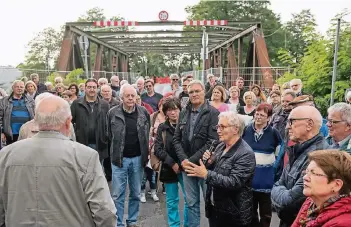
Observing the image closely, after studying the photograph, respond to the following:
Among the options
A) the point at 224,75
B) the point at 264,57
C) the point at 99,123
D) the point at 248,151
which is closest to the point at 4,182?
the point at 248,151

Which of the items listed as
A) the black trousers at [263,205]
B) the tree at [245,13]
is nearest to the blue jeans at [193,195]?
the black trousers at [263,205]

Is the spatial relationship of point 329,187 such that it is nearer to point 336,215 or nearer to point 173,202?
point 336,215

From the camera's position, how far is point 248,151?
11.7ft

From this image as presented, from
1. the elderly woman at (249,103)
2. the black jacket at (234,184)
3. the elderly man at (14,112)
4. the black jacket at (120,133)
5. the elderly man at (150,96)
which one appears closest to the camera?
the black jacket at (234,184)

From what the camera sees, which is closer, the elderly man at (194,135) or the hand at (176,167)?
the elderly man at (194,135)

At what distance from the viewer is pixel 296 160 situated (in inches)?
116

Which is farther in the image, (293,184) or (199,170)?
(199,170)

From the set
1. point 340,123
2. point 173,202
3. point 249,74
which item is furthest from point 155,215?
point 249,74

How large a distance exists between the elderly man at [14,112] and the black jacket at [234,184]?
4.83 meters

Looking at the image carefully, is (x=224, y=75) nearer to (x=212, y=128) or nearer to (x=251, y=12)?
(x=212, y=128)

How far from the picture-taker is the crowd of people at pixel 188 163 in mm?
2418

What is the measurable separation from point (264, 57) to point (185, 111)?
10182 mm

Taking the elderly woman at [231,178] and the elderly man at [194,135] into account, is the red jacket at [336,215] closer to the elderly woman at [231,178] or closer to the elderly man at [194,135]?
the elderly woman at [231,178]

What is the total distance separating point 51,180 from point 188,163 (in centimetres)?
184
